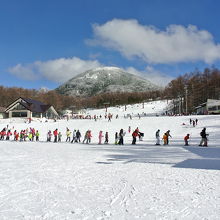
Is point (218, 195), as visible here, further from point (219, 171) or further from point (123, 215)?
point (219, 171)

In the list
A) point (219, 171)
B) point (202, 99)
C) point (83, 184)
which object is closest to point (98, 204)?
point (83, 184)

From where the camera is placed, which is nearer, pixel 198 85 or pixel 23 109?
pixel 23 109

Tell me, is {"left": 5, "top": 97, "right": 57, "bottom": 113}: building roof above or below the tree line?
below

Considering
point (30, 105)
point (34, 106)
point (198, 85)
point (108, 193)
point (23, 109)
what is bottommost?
point (108, 193)

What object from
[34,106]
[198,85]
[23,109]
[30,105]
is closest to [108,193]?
[23,109]

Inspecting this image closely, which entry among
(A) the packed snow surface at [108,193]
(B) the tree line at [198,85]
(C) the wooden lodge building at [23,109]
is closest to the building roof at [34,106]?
(C) the wooden lodge building at [23,109]

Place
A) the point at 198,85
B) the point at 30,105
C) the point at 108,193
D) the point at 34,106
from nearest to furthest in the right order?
1. the point at 108,193
2. the point at 30,105
3. the point at 34,106
4. the point at 198,85

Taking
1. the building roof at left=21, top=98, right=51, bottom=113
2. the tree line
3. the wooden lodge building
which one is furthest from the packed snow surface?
the tree line

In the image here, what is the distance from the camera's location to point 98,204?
17.5 feet

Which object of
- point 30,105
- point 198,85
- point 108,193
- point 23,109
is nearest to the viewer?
point 108,193

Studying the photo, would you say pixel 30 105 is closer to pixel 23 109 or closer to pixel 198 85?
pixel 23 109

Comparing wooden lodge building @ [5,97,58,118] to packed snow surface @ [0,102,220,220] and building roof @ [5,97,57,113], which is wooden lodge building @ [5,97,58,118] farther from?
packed snow surface @ [0,102,220,220]

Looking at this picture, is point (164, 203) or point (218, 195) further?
point (218, 195)

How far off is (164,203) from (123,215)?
1088mm
